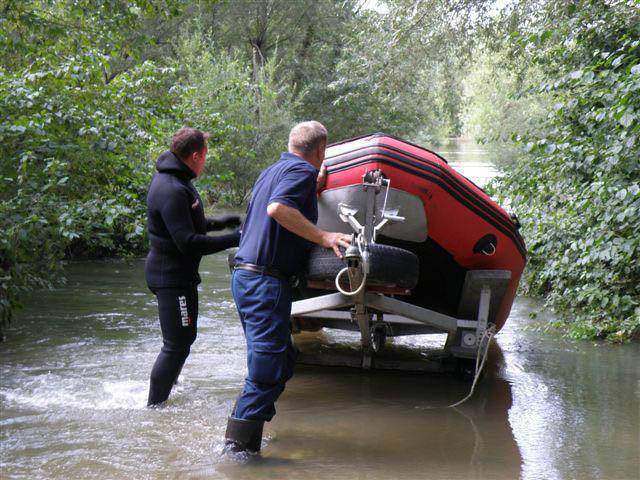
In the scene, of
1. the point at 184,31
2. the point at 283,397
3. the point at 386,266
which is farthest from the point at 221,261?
the point at 184,31

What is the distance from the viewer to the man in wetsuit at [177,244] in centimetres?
482

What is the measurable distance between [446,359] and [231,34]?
2428 cm

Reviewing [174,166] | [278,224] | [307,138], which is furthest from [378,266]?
[174,166]

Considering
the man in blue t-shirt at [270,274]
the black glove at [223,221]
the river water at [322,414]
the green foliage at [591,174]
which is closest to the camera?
the man in blue t-shirt at [270,274]

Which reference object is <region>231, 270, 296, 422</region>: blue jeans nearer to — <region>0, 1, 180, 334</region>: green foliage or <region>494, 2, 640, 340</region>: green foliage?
<region>0, 1, 180, 334</region>: green foliage

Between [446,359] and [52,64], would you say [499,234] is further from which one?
[52,64]

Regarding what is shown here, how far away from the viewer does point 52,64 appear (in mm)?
8828

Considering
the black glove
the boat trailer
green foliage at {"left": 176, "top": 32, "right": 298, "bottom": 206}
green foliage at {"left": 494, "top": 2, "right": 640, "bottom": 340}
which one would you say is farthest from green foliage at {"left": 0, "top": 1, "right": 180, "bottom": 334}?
green foliage at {"left": 176, "top": 32, "right": 298, "bottom": 206}

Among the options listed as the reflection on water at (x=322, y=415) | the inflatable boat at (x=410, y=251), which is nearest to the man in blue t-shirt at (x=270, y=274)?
the reflection on water at (x=322, y=415)

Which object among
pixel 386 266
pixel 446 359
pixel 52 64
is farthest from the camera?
pixel 52 64

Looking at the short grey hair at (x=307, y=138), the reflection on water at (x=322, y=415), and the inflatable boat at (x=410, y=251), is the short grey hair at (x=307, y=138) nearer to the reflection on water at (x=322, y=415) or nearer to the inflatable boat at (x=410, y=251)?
the inflatable boat at (x=410, y=251)

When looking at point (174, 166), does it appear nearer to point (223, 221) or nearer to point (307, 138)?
point (223, 221)

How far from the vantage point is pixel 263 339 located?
165 inches

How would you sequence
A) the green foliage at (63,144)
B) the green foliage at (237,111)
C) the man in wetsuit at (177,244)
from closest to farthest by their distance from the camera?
the man in wetsuit at (177,244) → the green foliage at (63,144) → the green foliage at (237,111)
